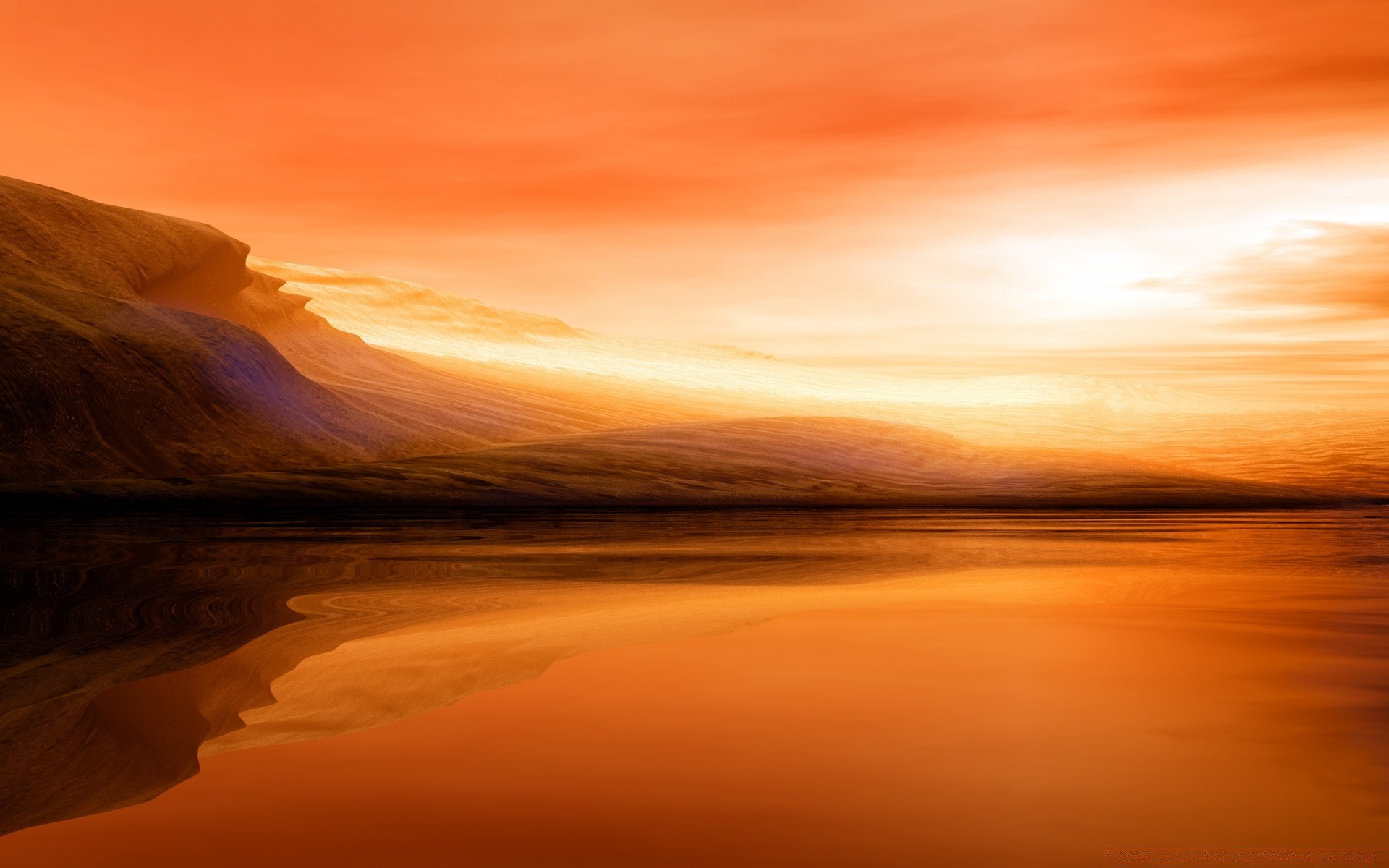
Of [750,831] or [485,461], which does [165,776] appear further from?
[485,461]

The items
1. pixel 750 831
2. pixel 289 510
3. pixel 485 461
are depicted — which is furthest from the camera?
pixel 485 461

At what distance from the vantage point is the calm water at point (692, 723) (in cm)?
262

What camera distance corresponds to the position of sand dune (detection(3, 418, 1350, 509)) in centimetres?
3284

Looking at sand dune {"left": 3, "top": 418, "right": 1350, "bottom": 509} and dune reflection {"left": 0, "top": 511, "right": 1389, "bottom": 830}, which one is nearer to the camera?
dune reflection {"left": 0, "top": 511, "right": 1389, "bottom": 830}

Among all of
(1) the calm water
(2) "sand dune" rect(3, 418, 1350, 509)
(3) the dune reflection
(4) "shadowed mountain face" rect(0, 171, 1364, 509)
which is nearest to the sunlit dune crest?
(4) "shadowed mountain face" rect(0, 171, 1364, 509)

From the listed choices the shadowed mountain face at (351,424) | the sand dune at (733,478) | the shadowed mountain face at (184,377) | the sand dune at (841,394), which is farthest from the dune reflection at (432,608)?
the sand dune at (841,394)

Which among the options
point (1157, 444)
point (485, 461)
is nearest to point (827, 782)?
point (485, 461)

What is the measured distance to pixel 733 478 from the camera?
42281 millimetres

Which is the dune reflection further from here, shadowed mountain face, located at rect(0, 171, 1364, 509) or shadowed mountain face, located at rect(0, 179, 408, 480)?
shadowed mountain face, located at rect(0, 179, 408, 480)

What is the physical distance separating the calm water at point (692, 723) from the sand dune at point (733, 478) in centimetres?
2493

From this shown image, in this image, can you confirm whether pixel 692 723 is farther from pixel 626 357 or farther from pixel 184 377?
pixel 626 357

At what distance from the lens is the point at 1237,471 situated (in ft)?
181

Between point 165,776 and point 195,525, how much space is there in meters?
17.5

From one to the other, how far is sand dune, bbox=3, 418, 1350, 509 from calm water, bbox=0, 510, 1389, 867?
24933 millimetres
